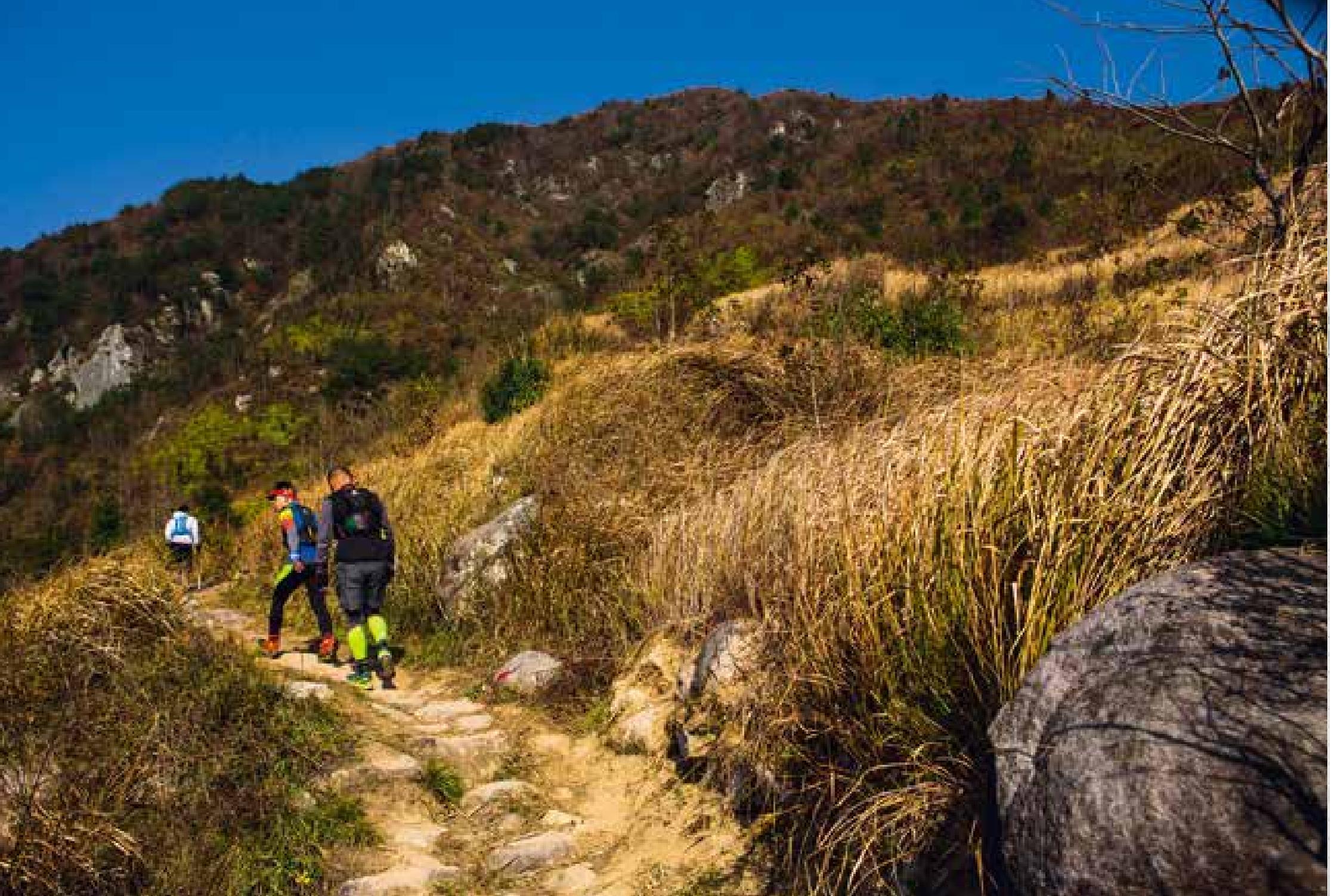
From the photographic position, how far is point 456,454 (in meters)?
11.2

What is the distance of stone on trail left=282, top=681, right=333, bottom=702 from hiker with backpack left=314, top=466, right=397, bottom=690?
0.74 m

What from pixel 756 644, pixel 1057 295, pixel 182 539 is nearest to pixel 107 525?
pixel 182 539

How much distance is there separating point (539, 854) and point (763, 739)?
3.80 feet

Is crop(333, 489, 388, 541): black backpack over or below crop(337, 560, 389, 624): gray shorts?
over

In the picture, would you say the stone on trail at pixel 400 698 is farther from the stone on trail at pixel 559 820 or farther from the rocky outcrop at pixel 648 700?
the stone on trail at pixel 559 820

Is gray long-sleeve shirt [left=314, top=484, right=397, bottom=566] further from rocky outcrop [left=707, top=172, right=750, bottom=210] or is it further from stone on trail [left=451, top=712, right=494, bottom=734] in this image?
rocky outcrop [left=707, top=172, right=750, bottom=210]

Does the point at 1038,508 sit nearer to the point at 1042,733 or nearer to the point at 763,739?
the point at 1042,733

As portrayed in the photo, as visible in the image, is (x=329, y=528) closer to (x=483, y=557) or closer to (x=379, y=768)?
(x=483, y=557)

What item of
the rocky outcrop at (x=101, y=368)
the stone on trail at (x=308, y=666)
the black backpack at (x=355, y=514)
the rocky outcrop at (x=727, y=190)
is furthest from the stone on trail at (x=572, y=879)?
the rocky outcrop at (x=101, y=368)

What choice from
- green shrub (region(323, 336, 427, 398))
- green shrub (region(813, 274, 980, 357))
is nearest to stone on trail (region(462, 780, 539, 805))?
green shrub (region(813, 274, 980, 357))

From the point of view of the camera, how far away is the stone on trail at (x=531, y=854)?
377 cm

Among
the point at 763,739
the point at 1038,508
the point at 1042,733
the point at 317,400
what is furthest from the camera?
the point at 317,400

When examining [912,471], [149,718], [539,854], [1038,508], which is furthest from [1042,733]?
[149,718]

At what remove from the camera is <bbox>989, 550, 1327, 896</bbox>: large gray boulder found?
1517 mm
